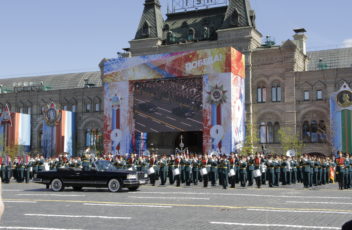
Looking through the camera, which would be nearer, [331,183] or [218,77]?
[331,183]

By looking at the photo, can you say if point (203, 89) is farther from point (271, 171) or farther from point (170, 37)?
point (271, 171)

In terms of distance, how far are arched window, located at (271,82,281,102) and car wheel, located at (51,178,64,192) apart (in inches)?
1419

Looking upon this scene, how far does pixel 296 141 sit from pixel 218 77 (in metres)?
10.5

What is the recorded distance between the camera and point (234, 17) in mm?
57031

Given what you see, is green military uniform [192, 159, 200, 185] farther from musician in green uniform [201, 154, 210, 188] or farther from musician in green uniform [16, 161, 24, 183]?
musician in green uniform [16, 161, 24, 183]

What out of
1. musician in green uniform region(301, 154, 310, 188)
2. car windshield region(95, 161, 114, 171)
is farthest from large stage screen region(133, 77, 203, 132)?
car windshield region(95, 161, 114, 171)

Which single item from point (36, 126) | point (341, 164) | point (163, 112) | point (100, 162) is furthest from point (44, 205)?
point (36, 126)

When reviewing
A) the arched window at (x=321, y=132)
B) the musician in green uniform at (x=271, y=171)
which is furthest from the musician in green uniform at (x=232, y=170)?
the arched window at (x=321, y=132)

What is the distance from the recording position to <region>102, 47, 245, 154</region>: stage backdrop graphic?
4850cm

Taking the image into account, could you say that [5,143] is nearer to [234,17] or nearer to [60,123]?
[60,123]

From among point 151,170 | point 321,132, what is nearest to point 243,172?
point 151,170

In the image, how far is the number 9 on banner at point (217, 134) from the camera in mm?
48322

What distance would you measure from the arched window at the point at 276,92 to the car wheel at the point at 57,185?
36.0 m

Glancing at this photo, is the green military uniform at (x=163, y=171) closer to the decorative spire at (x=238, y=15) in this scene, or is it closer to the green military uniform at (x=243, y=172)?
the green military uniform at (x=243, y=172)
